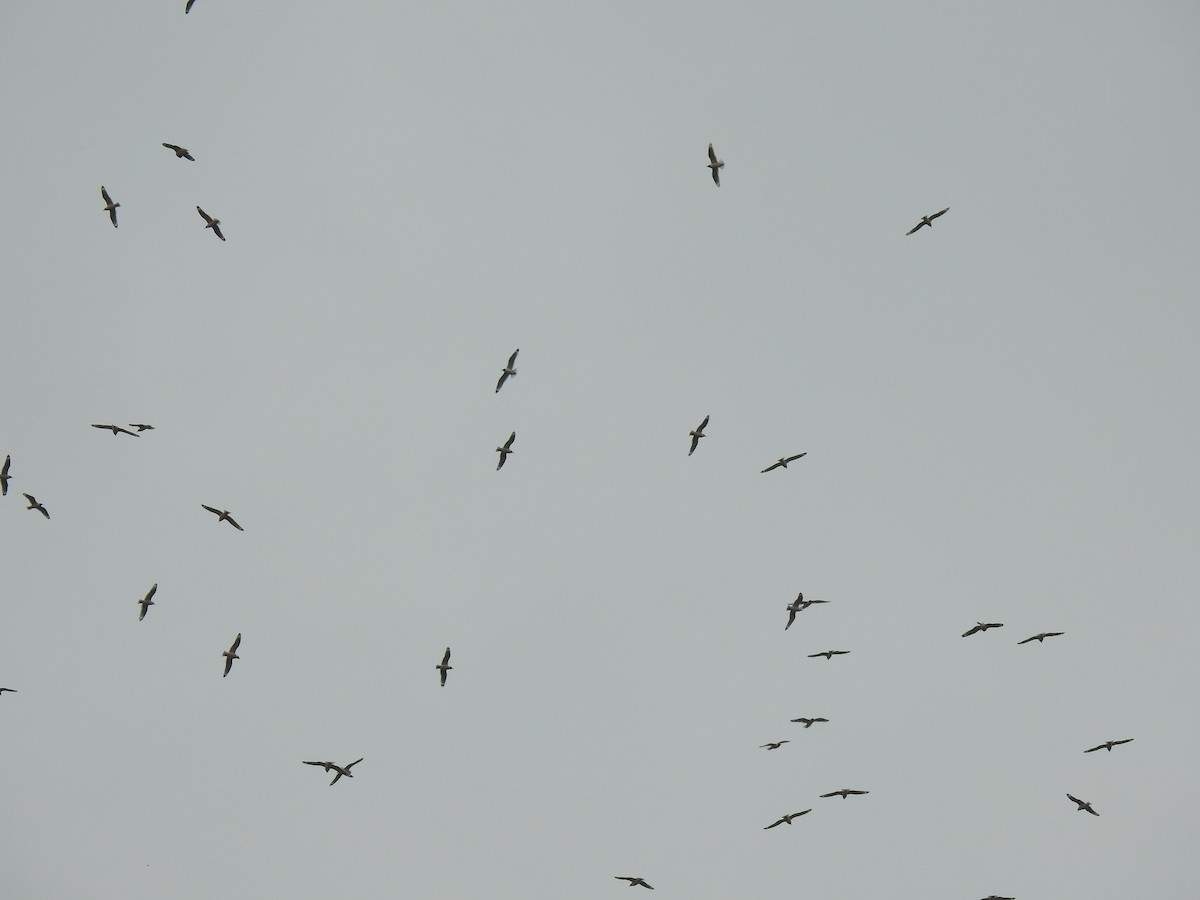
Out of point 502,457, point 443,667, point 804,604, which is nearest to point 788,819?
point 804,604

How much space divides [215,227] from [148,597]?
32.4m

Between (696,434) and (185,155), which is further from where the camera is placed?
(696,434)

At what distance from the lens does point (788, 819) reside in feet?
312

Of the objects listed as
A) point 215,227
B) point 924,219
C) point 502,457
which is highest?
Result: point 924,219

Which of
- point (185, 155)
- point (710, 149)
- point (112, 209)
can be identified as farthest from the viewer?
point (112, 209)

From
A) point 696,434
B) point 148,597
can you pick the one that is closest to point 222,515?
point 148,597

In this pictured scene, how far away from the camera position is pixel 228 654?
9369 cm

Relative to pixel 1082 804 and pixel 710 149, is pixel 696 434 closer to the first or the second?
pixel 710 149

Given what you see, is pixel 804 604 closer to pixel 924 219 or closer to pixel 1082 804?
pixel 1082 804

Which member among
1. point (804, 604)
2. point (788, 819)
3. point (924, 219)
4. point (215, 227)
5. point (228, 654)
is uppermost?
point (924, 219)

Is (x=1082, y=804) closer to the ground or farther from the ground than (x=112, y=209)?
closer to the ground

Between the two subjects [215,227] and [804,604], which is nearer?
[215,227]

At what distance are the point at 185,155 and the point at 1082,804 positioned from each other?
9078 cm

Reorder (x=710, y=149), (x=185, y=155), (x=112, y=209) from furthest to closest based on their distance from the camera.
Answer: (x=112, y=209) → (x=185, y=155) → (x=710, y=149)
